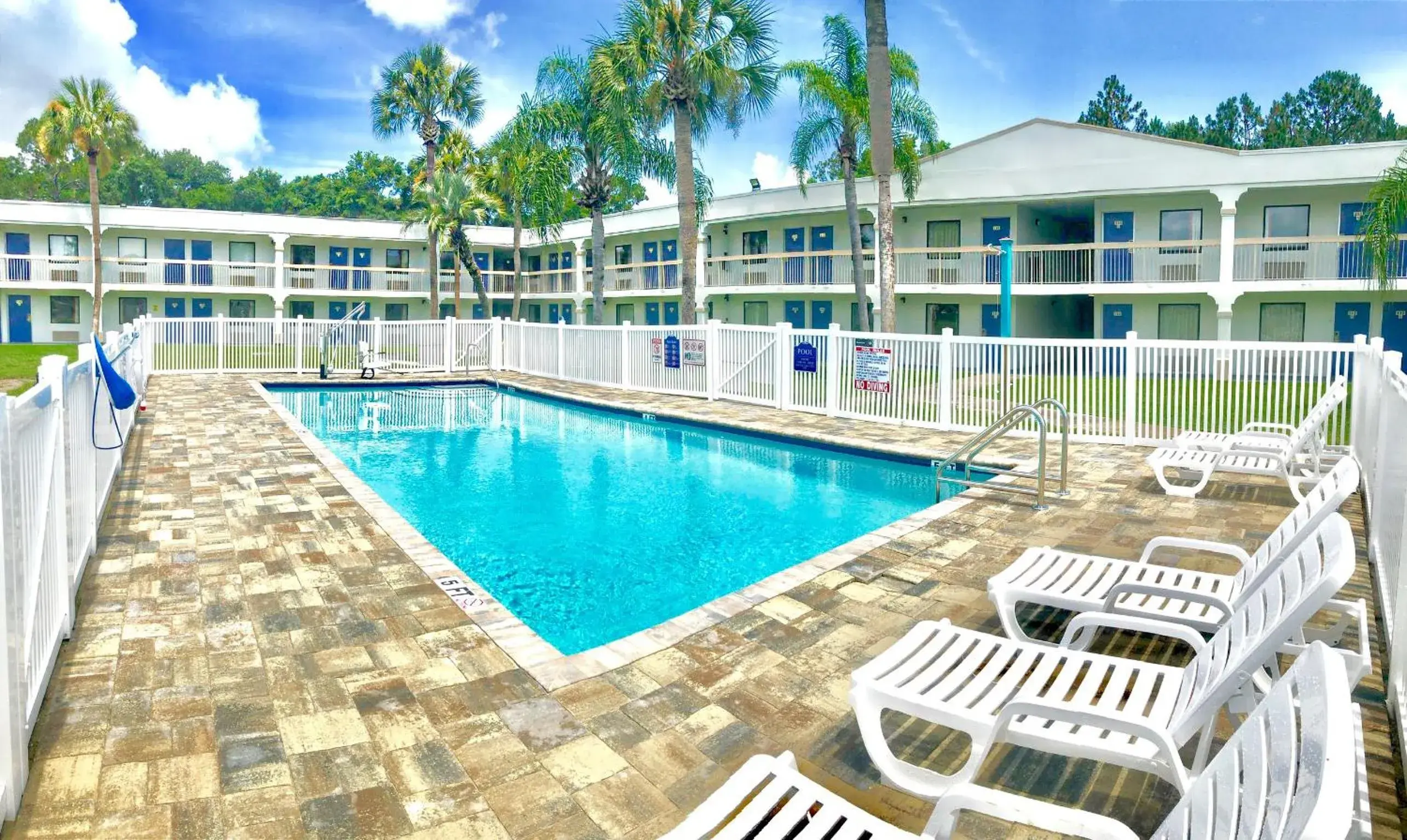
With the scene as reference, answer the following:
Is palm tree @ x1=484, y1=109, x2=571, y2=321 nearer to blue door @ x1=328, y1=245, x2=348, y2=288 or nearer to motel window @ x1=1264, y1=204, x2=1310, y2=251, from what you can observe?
blue door @ x1=328, y1=245, x2=348, y2=288

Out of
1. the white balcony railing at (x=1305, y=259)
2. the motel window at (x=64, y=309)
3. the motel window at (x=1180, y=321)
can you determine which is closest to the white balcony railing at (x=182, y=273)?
the motel window at (x=64, y=309)

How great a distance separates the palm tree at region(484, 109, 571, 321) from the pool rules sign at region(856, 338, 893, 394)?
674 inches

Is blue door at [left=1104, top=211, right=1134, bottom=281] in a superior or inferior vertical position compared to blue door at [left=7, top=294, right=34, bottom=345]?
superior

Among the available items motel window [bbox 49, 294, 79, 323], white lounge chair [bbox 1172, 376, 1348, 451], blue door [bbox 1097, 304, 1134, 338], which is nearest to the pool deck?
white lounge chair [bbox 1172, 376, 1348, 451]

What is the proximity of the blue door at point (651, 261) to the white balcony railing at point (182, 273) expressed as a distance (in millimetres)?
15327

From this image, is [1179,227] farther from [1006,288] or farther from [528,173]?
[528,173]

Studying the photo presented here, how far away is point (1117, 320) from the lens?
27.7 m

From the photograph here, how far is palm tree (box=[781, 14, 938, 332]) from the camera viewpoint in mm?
25109

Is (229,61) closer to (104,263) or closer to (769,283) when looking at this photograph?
(104,263)

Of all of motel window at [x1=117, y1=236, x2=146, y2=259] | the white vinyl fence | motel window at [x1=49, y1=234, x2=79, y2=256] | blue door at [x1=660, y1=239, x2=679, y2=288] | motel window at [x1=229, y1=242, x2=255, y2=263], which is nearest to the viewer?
the white vinyl fence

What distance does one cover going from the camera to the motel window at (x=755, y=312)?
35000 millimetres

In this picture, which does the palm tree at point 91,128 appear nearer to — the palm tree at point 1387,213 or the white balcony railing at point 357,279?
the white balcony railing at point 357,279

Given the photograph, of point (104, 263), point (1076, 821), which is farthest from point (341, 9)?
point (1076, 821)

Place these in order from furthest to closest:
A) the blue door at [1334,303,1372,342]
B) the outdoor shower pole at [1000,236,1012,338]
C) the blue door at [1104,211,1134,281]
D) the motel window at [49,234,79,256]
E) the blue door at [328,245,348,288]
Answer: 1. the blue door at [328,245,348,288]
2. the motel window at [49,234,79,256]
3. the blue door at [1104,211,1134,281]
4. the blue door at [1334,303,1372,342]
5. the outdoor shower pole at [1000,236,1012,338]
